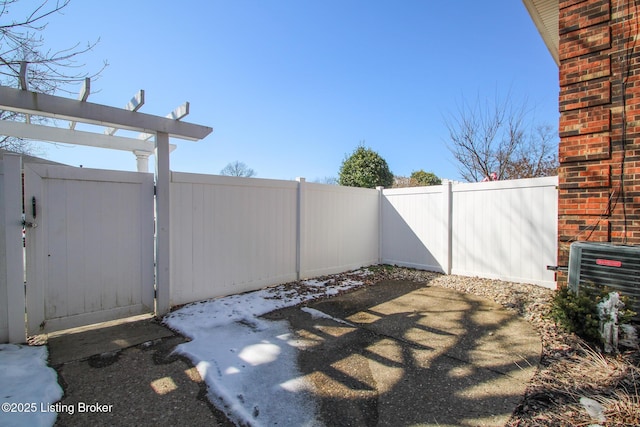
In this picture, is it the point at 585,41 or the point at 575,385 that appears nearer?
the point at 575,385

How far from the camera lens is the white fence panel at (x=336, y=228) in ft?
20.1

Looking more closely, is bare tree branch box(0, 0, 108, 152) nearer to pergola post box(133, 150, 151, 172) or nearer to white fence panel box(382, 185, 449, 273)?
pergola post box(133, 150, 151, 172)

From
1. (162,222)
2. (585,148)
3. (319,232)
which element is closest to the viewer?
(585,148)

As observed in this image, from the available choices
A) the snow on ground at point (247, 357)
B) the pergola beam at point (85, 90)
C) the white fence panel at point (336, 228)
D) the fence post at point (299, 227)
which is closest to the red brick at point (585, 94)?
the white fence panel at point (336, 228)

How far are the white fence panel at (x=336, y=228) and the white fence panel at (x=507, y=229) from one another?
193cm

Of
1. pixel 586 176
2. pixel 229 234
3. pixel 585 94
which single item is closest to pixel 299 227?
pixel 229 234

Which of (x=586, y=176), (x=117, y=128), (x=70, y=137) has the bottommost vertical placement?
(x=586, y=176)

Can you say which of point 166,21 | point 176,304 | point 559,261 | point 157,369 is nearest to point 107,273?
point 176,304

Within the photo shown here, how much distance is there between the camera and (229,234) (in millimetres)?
4863

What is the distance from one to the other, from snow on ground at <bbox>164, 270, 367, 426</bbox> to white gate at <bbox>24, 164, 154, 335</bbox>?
0.75 metres

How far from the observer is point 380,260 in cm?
771

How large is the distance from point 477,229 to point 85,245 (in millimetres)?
6526

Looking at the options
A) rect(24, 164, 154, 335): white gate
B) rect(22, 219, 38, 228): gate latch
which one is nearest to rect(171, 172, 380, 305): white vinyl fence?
rect(24, 164, 154, 335): white gate

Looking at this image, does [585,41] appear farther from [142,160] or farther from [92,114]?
[142,160]
